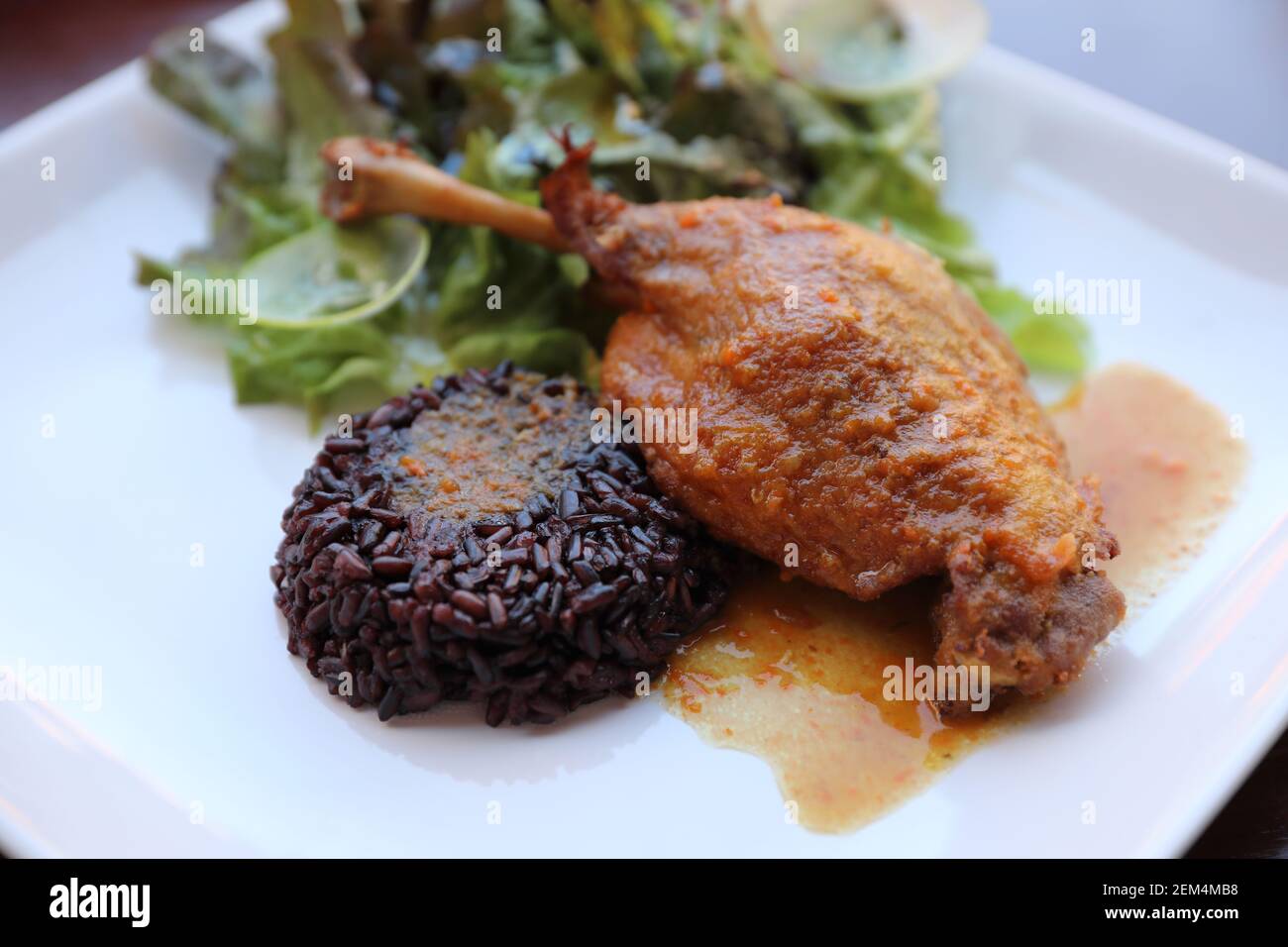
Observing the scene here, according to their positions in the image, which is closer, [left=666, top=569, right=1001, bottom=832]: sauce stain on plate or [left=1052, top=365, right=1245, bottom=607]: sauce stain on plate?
[left=666, top=569, right=1001, bottom=832]: sauce stain on plate

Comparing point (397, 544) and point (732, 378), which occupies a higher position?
point (732, 378)

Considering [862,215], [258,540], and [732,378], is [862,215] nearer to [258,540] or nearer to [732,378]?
[732,378]

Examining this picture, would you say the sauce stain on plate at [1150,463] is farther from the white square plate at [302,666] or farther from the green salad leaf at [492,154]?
the green salad leaf at [492,154]

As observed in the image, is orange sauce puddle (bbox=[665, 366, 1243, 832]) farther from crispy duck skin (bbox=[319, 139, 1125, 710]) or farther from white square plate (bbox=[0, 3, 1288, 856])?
crispy duck skin (bbox=[319, 139, 1125, 710])

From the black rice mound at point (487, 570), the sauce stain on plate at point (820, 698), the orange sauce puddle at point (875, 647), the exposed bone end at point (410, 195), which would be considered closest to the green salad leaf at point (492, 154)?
the exposed bone end at point (410, 195)

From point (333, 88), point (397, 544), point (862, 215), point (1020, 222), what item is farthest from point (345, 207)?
point (1020, 222)

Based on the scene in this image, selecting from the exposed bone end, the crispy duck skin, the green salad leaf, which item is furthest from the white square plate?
the exposed bone end

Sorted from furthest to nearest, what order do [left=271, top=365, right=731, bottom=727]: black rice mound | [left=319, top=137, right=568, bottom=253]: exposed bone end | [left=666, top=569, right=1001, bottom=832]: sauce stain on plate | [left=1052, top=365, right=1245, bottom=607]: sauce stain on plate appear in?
[left=319, top=137, right=568, bottom=253]: exposed bone end
[left=1052, top=365, right=1245, bottom=607]: sauce stain on plate
[left=271, top=365, right=731, bottom=727]: black rice mound
[left=666, top=569, right=1001, bottom=832]: sauce stain on plate
